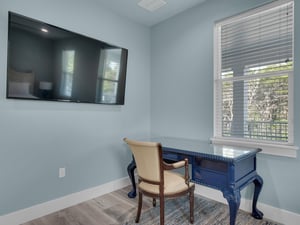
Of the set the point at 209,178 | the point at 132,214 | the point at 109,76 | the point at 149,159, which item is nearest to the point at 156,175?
the point at 149,159

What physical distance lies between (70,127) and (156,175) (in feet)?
4.14

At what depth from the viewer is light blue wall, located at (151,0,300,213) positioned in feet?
6.37

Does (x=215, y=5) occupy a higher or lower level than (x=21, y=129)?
higher

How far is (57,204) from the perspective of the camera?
223cm

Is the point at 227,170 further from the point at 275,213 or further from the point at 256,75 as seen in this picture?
the point at 256,75

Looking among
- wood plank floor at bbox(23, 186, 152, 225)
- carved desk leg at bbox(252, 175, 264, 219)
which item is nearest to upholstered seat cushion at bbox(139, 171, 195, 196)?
wood plank floor at bbox(23, 186, 152, 225)

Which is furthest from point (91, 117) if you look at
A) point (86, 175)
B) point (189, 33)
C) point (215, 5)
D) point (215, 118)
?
point (215, 5)

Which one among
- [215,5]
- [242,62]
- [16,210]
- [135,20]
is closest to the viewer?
[16,210]

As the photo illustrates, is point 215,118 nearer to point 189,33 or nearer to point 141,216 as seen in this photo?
point 189,33

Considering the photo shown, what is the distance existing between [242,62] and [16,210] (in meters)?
2.96

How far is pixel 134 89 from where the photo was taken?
3086mm

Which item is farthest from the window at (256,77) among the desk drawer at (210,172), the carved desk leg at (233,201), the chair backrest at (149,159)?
the chair backrest at (149,159)

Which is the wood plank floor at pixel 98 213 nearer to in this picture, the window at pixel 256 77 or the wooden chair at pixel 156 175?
the wooden chair at pixel 156 175

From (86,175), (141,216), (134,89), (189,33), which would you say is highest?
(189,33)
